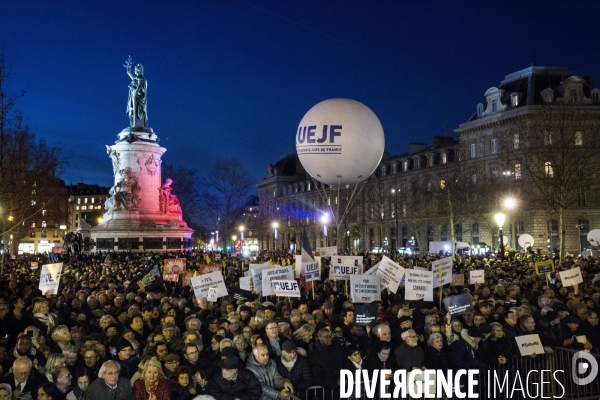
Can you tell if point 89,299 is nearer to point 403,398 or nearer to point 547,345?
point 403,398

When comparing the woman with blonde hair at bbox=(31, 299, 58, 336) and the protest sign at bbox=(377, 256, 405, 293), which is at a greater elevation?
the protest sign at bbox=(377, 256, 405, 293)

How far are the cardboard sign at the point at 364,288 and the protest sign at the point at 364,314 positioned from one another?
7.71 feet

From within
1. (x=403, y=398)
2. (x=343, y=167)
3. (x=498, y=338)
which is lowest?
(x=403, y=398)

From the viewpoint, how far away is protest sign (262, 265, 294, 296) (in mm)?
15602

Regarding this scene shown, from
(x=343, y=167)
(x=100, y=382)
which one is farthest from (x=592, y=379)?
(x=343, y=167)

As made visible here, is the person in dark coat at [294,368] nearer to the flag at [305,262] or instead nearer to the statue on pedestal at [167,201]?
the flag at [305,262]

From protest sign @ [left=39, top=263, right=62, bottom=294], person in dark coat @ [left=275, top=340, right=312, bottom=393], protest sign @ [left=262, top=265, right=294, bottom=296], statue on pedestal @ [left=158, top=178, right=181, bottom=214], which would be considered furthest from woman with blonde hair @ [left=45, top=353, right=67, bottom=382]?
statue on pedestal @ [left=158, top=178, right=181, bottom=214]

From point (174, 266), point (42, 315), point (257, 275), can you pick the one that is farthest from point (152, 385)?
point (174, 266)

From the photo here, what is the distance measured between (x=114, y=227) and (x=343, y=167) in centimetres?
3683

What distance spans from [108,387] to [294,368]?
8.04ft

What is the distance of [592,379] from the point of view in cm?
946

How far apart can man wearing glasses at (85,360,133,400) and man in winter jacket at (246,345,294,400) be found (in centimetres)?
165

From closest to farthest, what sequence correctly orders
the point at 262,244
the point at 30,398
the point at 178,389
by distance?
the point at 30,398 → the point at 178,389 → the point at 262,244

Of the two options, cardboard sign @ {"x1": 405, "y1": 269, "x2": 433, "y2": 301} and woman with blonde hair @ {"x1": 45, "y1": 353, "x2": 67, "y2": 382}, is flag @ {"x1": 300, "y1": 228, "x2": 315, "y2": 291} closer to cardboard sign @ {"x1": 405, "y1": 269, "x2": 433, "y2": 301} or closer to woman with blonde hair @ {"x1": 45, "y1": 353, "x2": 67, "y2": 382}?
cardboard sign @ {"x1": 405, "y1": 269, "x2": 433, "y2": 301}
